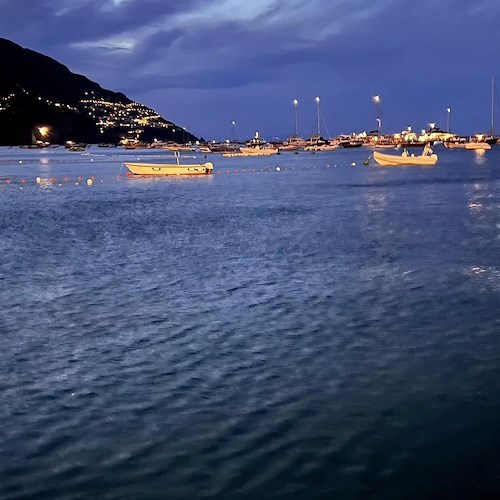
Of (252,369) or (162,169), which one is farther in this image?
(162,169)

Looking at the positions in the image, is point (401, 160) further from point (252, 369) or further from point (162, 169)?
point (252, 369)

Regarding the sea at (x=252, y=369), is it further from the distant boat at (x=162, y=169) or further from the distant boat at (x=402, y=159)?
the distant boat at (x=402, y=159)

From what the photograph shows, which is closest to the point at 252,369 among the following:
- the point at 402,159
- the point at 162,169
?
the point at 162,169

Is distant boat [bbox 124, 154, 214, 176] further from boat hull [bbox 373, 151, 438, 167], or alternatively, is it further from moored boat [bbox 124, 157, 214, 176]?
boat hull [bbox 373, 151, 438, 167]

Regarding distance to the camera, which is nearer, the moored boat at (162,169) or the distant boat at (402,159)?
the moored boat at (162,169)

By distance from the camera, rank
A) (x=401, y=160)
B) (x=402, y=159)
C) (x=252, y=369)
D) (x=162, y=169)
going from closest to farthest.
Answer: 1. (x=252, y=369)
2. (x=162, y=169)
3. (x=402, y=159)
4. (x=401, y=160)

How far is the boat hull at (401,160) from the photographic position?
107250 mm

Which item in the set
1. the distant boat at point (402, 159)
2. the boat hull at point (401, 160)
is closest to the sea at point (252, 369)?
the distant boat at point (402, 159)

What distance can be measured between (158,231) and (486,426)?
2824cm

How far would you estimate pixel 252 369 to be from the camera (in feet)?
45.7

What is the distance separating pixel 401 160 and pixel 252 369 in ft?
A: 320

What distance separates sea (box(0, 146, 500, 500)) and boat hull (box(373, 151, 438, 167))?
77.3 meters

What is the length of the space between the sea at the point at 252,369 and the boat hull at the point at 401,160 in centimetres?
7726

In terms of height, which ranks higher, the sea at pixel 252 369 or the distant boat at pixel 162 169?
the distant boat at pixel 162 169
